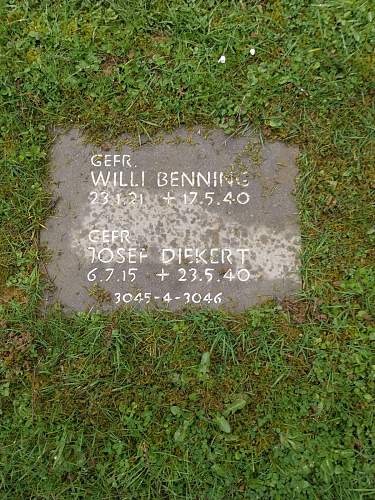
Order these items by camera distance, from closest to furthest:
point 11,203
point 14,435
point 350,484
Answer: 1. point 350,484
2. point 14,435
3. point 11,203

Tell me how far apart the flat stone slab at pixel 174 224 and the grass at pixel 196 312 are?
96 millimetres

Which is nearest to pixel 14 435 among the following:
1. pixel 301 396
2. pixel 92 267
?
pixel 92 267

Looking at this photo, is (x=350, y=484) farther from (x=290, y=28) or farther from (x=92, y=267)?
(x=290, y=28)

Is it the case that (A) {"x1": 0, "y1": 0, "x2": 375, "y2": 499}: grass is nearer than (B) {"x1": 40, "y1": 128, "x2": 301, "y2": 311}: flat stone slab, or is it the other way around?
(A) {"x1": 0, "y1": 0, "x2": 375, "y2": 499}: grass

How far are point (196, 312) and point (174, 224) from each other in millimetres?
520

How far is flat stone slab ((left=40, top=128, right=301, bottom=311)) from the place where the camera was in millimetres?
2670

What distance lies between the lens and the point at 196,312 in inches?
104

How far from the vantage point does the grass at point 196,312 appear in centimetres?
251

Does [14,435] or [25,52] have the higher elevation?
[25,52]

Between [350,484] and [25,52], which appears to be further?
[25,52]

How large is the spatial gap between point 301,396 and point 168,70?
2023mm

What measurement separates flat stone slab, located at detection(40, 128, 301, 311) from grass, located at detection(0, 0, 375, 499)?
10cm

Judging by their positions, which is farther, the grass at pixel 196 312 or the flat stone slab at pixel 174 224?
the flat stone slab at pixel 174 224

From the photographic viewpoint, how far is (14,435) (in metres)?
2.60
